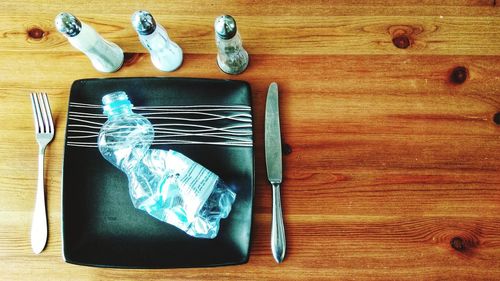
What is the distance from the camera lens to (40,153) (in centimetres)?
69

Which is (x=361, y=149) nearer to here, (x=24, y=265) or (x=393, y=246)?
(x=393, y=246)

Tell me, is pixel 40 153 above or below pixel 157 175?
below

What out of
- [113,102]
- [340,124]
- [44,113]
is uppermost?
[340,124]

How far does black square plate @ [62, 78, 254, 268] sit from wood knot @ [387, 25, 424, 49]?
0.27 meters

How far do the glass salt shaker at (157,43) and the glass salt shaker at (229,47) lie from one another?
0.07 m

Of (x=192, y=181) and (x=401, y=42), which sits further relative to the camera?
(x=401, y=42)

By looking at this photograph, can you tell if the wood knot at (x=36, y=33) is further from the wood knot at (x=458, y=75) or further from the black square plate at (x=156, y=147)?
the wood knot at (x=458, y=75)

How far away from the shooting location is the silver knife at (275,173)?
0.67 m

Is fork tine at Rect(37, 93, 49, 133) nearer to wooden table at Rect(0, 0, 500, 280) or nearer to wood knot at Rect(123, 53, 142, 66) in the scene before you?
wooden table at Rect(0, 0, 500, 280)

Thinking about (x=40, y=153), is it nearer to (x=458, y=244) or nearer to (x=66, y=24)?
(x=66, y=24)

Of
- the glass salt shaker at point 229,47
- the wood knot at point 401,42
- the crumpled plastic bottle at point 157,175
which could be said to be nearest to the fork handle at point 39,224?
the crumpled plastic bottle at point 157,175

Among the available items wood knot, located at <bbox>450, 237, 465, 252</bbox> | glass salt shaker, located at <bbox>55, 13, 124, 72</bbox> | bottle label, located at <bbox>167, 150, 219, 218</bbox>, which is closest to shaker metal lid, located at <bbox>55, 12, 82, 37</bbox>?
glass salt shaker, located at <bbox>55, 13, 124, 72</bbox>

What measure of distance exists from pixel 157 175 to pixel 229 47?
0.22m

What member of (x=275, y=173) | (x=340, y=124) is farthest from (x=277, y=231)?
(x=340, y=124)
